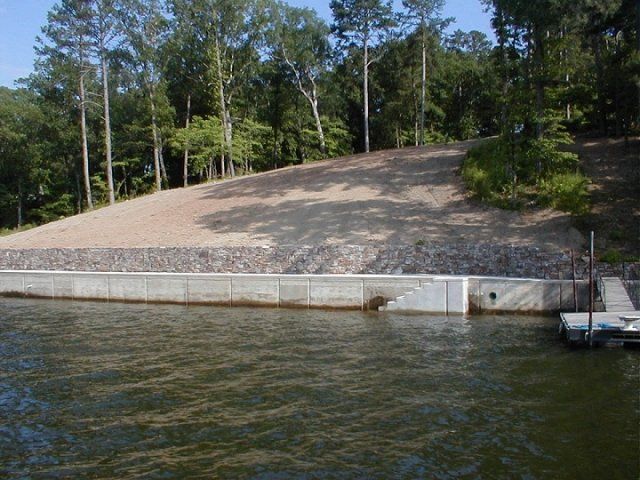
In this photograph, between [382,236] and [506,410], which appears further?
[382,236]

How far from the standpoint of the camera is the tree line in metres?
43.4

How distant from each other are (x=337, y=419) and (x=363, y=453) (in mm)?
1322

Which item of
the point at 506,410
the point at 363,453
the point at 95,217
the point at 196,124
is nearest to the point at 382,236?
the point at 506,410

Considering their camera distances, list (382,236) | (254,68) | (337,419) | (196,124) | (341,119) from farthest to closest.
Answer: (341,119), (254,68), (196,124), (382,236), (337,419)

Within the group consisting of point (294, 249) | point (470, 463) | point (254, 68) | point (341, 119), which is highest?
point (254, 68)

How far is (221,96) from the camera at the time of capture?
44219mm

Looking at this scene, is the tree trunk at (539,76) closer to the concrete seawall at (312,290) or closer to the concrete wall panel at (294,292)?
the concrete seawall at (312,290)

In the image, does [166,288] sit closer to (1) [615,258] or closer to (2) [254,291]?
(2) [254,291]

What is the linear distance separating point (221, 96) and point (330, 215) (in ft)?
72.0

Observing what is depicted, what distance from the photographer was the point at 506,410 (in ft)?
31.7

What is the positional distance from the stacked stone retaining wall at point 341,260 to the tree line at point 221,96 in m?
16.1

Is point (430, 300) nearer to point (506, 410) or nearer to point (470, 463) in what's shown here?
point (506, 410)

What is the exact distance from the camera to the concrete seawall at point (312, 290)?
18047 millimetres

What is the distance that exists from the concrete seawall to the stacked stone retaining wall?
5.35ft
